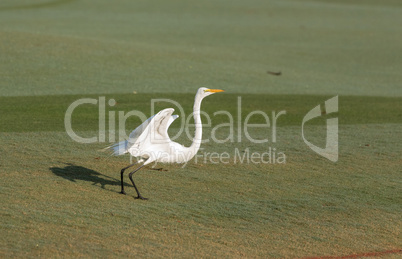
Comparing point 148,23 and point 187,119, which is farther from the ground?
point 148,23

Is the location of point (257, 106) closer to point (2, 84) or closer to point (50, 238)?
point (2, 84)

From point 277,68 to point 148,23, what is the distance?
1204 centimetres

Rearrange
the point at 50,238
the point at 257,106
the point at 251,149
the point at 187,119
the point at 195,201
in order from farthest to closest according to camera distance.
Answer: the point at 257,106 → the point at 187,119 → the point at 251,149 → the point at 195,201 → the point at 50,238

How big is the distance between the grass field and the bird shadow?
29 millimetres

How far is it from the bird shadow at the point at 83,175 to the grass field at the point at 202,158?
0.03 meters

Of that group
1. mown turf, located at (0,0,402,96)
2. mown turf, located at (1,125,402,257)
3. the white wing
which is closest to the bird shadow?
mown turf, located at (1,125,402,257)

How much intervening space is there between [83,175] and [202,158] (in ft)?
7.20

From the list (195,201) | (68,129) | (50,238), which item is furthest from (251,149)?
(50,238)

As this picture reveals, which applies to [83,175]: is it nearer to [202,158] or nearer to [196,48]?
[202,158]

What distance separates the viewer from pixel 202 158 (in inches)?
369

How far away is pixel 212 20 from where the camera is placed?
3247 cm

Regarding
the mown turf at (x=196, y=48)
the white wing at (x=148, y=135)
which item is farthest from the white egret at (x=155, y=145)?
the mown turf at (x=196, y=48)

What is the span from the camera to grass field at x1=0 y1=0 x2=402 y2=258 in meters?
6.29

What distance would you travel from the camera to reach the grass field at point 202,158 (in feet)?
20.6
